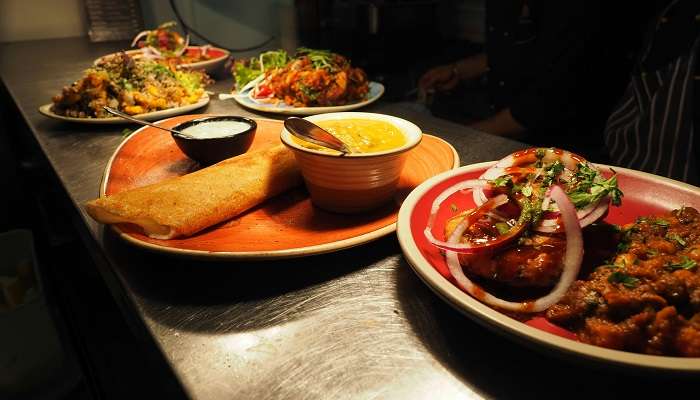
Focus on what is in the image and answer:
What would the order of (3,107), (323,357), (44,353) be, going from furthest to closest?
(3,107)
(44,353)
(323,357)

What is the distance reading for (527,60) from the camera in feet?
11.6

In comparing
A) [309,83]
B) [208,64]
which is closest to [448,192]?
[309,83]

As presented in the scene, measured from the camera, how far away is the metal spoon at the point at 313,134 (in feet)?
4.39

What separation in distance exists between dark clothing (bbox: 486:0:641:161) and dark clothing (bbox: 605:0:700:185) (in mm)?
273

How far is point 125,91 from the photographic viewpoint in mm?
2414

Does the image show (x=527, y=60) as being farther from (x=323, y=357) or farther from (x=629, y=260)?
(x=323, y=357)

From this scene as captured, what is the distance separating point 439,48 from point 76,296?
4.66m

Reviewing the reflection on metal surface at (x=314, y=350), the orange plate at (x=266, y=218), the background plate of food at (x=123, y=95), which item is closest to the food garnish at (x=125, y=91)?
the background plate of food at (x=123, y=95)

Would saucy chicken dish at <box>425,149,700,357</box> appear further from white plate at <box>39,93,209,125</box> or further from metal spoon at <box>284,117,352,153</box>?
white plate at <box>39,93,209,125</box>

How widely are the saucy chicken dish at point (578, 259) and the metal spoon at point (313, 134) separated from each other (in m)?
0.36

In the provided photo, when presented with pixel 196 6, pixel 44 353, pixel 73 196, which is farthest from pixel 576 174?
pixel 196 6

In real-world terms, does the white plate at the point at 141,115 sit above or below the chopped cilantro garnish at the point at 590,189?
below

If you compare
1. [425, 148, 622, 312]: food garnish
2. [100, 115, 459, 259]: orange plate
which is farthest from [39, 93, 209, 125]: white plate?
[425, 148, 622, 312]: food garnish

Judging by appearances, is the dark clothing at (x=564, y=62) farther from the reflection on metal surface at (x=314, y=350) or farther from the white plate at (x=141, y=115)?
the reflection on metal surface at (x=314, y=350)
